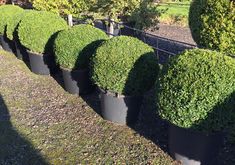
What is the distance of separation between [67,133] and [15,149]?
87cm

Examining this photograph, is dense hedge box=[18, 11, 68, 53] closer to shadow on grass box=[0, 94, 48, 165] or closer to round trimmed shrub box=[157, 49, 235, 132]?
shadow on grass box=[0, 94, 48, 165]

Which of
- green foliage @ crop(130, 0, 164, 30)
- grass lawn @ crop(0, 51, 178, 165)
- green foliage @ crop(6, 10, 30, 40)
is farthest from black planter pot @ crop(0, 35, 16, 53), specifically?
green foliage @ crop(130, 0, 164, 30)

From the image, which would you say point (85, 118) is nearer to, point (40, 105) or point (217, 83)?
point (40, 105)

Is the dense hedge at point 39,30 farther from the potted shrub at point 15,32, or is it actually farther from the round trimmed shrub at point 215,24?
the round trimmed shrub at point 215,24

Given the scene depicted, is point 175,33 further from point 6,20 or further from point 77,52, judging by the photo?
point 77,52

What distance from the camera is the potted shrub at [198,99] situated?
14.0 feet

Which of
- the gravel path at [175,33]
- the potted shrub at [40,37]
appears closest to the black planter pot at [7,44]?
the potted shrub at [40,37]

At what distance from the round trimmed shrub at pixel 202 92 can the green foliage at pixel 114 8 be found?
18.2 feet

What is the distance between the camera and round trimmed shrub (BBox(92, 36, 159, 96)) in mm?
5668

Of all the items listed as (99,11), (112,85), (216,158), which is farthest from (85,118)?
(99,11)

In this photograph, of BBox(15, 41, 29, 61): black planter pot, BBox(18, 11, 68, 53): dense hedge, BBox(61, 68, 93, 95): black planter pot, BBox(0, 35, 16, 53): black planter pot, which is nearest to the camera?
BBox(61, 68, 93, 95): black planter pot

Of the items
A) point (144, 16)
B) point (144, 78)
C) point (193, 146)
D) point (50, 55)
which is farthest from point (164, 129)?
point (144, 16)

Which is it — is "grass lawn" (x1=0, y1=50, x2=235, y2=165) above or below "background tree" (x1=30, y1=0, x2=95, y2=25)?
below

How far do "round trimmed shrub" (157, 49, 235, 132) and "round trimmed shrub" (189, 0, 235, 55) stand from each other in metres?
2.02
